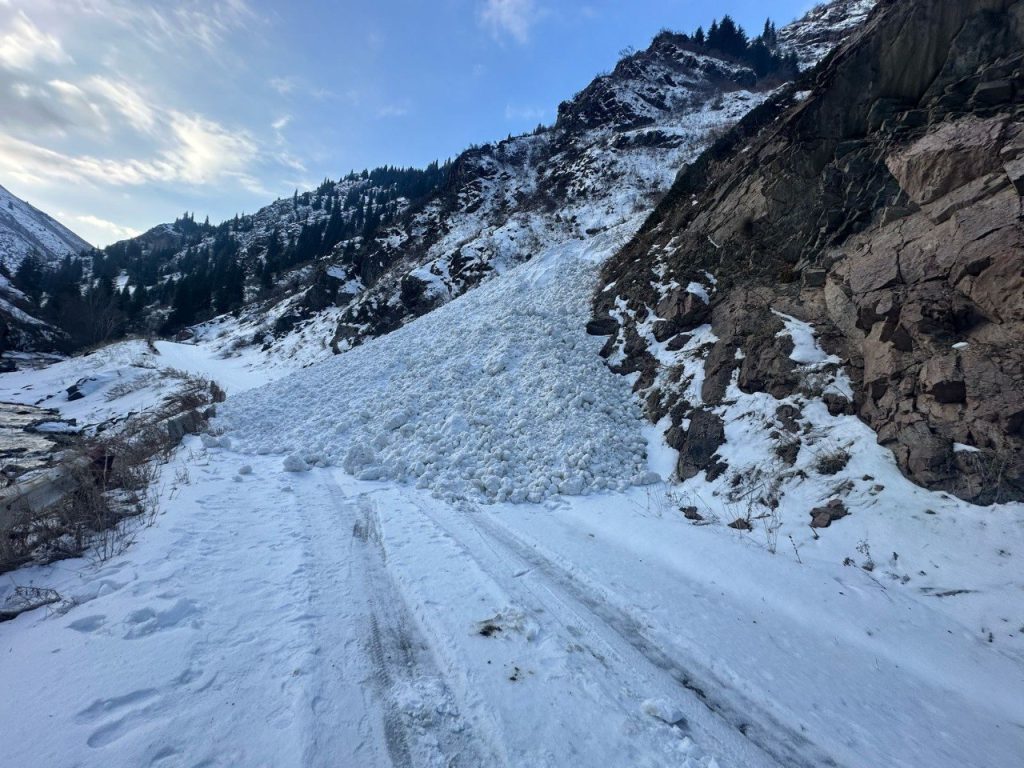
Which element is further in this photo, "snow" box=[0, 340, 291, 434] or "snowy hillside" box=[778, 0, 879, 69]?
"snowy hillside" box=[778, 0, 879, 69]

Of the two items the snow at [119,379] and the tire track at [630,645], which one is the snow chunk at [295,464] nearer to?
the tire track at [630,645]

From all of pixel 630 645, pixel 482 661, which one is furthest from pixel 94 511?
pixel 630 645

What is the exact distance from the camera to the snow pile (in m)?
8.39

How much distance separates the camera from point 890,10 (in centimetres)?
1020

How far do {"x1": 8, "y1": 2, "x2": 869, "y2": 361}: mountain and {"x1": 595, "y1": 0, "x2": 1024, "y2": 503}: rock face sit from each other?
11.6m

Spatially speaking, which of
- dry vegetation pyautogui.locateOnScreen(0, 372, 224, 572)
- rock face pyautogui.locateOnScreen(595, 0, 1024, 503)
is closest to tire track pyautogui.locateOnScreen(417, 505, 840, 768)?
rock face pyautogui.locateOnScreen(595, 0, 1024, 503)

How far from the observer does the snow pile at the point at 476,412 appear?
839 centimetres

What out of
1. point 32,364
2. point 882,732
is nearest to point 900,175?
point 882,732

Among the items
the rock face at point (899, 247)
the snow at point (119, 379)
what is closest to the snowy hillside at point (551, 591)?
the rock face at point (899, 247)

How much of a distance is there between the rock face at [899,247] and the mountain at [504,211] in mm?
11572

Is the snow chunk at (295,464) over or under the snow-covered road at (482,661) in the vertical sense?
over

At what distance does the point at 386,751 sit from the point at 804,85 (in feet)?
69.0

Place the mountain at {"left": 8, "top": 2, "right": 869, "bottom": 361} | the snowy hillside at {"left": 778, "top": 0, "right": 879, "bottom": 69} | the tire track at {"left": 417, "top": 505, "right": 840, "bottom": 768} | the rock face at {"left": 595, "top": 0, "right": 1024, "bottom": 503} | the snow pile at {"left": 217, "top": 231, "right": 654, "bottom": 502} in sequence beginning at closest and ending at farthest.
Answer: the tire track at {"left": 417, "top": 505, "right": 840, "bottom": 768}, the rock face at {"left": 595, "top": 0, "right": 1024, "bottom": 503}, the snow pile at {"left": 217, "top": 231, "right": 654, "bottom": 502}, the mountain at {"left": 8, "top": 2, "right": 869, "bottom": 361}, the snowy hillside at {"left": 778, "top": 0, "right": 879, "bottom": 69}

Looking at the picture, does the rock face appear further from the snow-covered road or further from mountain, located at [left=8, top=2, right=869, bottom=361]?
mountain, located at [left=8, top=2, right=869, bottom=361]
